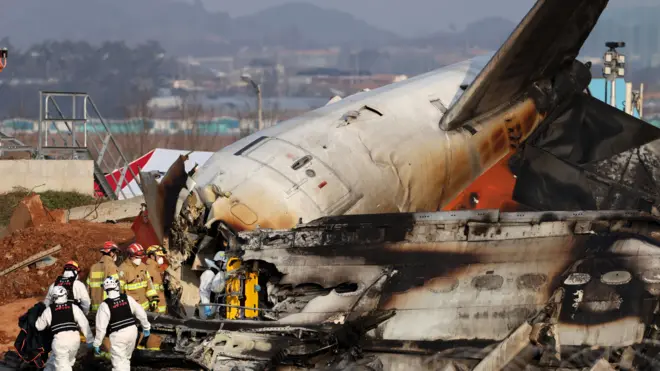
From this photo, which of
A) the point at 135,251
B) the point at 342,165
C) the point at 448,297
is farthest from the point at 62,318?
the point at 342,165

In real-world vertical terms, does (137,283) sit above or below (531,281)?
below

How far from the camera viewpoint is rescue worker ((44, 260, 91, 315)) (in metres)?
13.6

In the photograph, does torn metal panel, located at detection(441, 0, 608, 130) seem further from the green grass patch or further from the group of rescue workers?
the green grass patch

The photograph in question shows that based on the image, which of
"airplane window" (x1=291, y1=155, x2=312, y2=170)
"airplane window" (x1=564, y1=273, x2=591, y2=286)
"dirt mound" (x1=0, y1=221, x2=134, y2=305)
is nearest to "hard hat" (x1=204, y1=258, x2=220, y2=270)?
"airplane window" (x1=291, y1=155, x2=312, y2=170)

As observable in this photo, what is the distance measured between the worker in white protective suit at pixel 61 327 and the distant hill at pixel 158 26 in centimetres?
10520

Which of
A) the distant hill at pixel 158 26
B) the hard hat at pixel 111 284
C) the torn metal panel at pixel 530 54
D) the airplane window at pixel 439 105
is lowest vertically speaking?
the hard hat at pixel 111 284

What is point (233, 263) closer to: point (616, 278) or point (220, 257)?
point (220, 257)

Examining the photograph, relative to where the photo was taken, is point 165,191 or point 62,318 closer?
point 62,318

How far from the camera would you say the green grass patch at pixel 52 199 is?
2962 centimetres

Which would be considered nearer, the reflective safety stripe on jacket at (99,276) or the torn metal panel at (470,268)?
the torn metal panel at (470,268)

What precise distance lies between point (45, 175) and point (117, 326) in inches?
772

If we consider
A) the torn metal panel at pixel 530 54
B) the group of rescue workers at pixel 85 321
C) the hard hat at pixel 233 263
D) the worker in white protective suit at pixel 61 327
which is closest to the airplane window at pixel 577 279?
the hard hat at pixel 233 263

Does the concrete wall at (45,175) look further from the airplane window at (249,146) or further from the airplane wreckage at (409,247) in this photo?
the airplane window at (249,146)

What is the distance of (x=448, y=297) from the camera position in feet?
42.6
